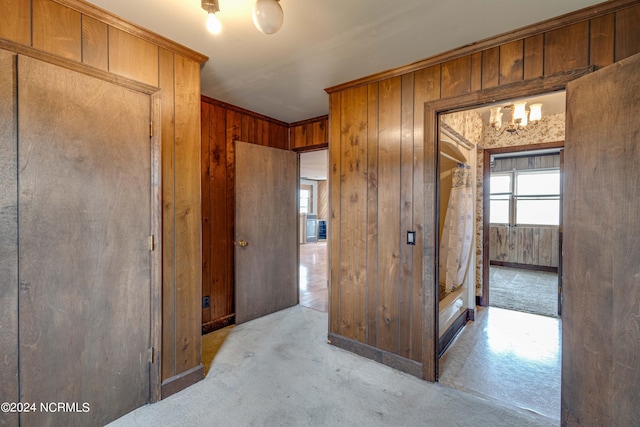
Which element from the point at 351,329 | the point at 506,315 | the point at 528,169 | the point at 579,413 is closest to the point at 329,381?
the point at 351,329

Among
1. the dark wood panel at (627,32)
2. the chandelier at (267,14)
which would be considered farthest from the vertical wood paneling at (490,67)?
the chandelier at (267,14)

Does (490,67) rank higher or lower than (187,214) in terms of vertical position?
higher

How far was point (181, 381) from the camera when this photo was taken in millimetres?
1930

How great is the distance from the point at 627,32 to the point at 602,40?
9 cm

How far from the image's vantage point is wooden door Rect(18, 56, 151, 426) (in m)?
1.36

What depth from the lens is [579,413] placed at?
1414 mm

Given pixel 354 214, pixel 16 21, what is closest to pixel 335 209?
pixel 354 214

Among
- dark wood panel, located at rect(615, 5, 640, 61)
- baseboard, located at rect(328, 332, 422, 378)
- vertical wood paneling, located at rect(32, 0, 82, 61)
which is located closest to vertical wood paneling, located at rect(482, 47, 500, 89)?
dark wood panel, located at rect(615, 5, 640, 61)

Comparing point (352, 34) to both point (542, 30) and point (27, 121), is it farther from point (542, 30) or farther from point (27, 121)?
point (27, 121)

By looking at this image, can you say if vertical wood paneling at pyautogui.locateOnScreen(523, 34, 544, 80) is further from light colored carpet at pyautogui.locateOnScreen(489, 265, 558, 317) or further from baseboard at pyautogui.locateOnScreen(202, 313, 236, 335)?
baseboard at pyautogui.locateOnScreen(202, 313, 236, 335)

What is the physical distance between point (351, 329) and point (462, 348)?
109 cm

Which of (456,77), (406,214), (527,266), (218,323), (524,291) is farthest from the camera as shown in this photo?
(527,266)

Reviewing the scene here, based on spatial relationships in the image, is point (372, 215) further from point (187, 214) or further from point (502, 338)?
point (502, 338)

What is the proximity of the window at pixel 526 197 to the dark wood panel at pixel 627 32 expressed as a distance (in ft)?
16.7
